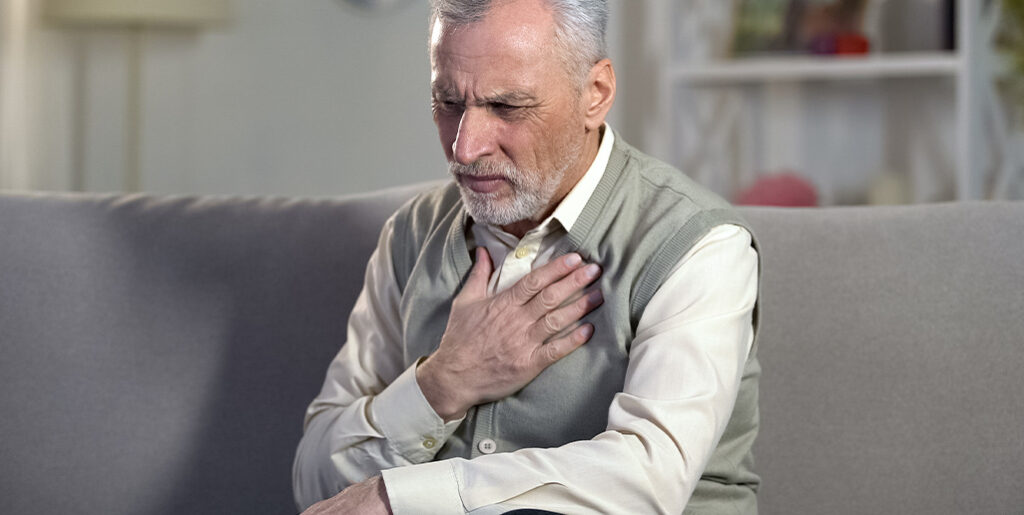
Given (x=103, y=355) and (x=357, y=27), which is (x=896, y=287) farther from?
(x=357, y=27)

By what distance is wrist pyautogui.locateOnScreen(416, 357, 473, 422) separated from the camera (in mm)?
1374

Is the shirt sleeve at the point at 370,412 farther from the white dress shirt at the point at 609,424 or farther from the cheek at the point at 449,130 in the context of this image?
the cheek at the point at 449,130

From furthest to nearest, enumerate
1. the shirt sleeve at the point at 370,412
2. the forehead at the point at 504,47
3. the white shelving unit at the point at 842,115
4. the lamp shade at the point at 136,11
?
1. the lamp shade at the point at 136,11
2. the white shelving unit at the point at 842,115
3. the shirt sleeve at the point at 370,412
4. the forehead at the point at 504,47

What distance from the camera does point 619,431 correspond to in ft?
4.09

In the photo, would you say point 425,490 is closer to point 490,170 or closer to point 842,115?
point 490,170

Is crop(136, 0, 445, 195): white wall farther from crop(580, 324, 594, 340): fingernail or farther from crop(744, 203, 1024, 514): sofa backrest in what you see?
crop(580, 324, 594, 340): fingernail

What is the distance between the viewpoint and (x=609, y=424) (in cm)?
126

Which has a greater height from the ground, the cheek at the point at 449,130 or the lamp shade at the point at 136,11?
the lamp shade at the point at 136,11

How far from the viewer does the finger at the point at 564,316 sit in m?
1.35

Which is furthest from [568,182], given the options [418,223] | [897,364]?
[897,364]

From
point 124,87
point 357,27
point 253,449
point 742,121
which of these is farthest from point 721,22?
point 253,449

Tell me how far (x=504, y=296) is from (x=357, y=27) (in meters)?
2.48

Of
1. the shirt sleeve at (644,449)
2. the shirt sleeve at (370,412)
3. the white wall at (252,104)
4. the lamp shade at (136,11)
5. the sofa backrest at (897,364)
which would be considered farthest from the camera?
the white wall at (252,104)

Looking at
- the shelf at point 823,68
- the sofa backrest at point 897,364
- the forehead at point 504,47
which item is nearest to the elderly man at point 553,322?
the forehead at point 504,47
